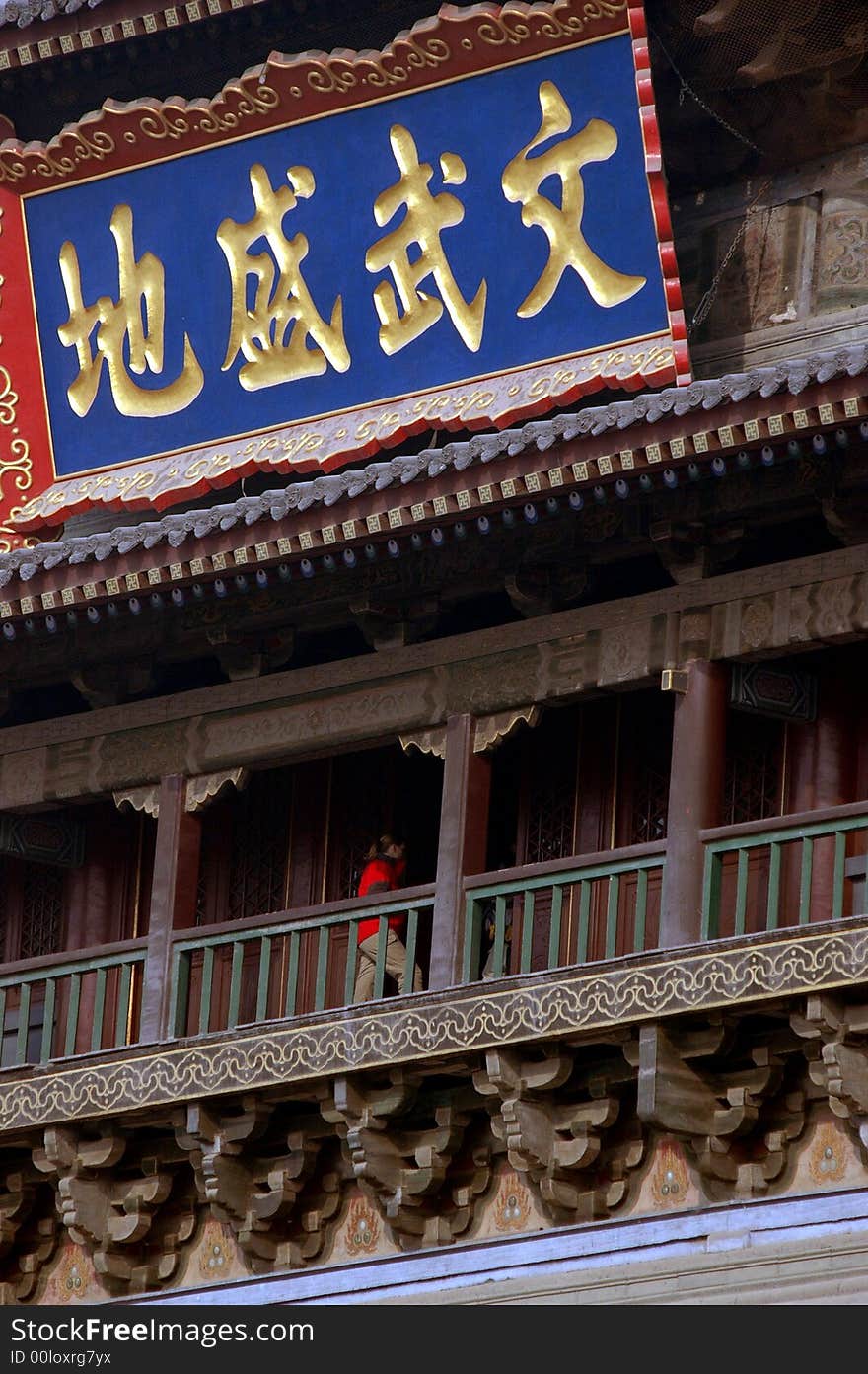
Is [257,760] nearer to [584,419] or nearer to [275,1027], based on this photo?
[275,1027]

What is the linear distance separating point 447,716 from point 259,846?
6.35ft

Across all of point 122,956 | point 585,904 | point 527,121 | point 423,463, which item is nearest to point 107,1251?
point 122,956

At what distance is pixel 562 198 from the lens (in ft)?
66.2

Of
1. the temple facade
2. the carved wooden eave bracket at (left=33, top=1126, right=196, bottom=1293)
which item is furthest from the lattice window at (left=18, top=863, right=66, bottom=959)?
the carved wooden eave bracket at (left=33, top=1126, right=196, bottom=1293)

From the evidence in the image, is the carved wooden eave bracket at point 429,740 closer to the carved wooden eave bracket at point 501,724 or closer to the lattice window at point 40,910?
the carved wooden eave bracket at point 501,724

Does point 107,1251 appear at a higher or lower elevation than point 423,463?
lower

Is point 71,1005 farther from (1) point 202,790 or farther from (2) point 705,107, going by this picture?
(2) point 705,107

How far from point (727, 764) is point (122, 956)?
330 cm

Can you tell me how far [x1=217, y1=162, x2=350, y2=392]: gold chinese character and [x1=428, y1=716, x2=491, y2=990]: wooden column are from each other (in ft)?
9.50

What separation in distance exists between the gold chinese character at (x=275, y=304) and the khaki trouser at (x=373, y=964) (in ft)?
11.5

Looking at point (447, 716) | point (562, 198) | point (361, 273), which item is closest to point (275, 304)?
point (361, 273)

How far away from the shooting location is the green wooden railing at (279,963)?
18.9 m

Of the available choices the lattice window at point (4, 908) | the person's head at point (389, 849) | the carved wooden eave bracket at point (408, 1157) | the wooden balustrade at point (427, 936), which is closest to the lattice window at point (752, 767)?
the wooden balustrade at point (427, 936)

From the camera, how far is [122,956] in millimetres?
19766
